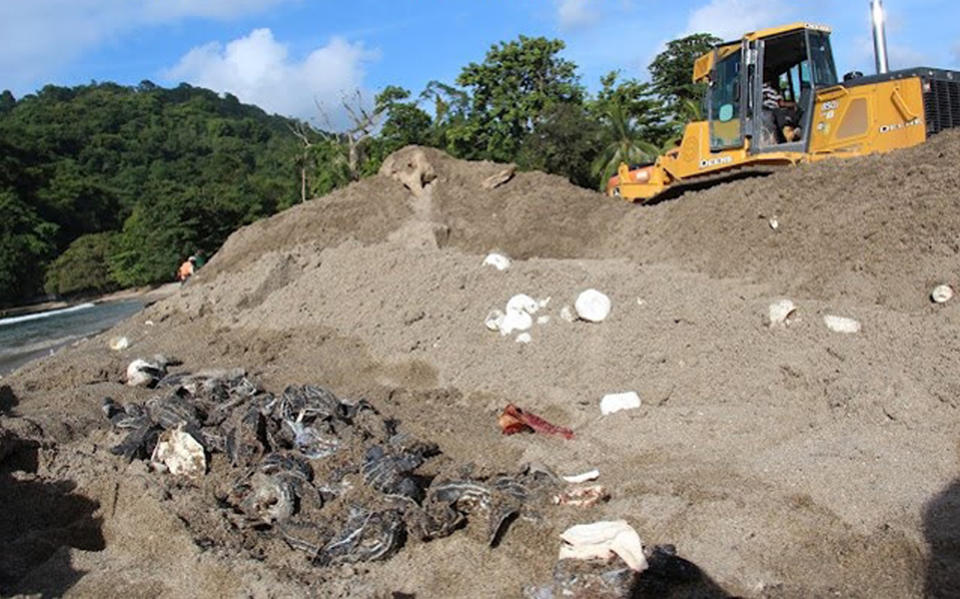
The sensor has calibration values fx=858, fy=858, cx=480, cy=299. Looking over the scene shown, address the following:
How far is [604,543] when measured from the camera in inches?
163

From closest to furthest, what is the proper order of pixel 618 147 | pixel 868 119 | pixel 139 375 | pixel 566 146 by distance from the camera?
pixel 139 375 → pixel 868 119 → pixel 618 147 → pixel 566 146

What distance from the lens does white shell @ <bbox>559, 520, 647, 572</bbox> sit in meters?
3.99

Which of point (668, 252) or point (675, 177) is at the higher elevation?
point (675, 177)

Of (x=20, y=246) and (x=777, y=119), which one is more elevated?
(x=777, y=119)

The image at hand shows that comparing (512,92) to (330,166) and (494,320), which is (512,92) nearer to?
(330,166)

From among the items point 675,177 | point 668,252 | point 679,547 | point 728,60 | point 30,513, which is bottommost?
point 679,547

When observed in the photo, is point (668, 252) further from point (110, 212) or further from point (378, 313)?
point (110, 212)

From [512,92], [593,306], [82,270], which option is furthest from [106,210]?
[593,306]

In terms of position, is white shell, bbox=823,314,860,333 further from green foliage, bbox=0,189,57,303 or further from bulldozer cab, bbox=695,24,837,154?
green foliage, bbox=0,189,57,303

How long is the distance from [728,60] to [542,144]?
2196 cm

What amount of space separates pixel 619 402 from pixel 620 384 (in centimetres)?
28

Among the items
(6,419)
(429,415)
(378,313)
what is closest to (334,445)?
(429,415)

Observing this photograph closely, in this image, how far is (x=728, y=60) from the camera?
10273mm

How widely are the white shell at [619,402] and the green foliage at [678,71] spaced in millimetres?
28595
